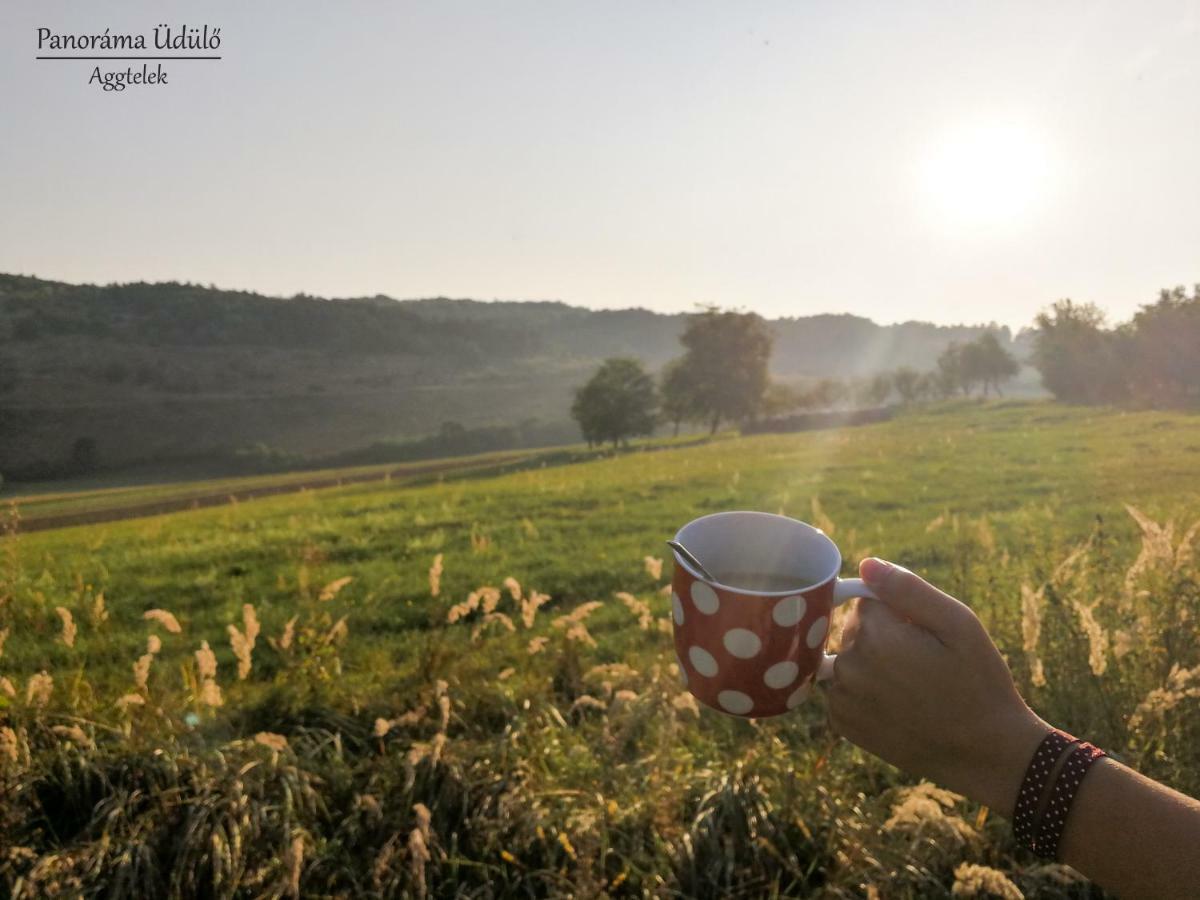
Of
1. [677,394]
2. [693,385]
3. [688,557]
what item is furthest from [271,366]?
[688,557]

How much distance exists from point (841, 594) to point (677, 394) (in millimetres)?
58741

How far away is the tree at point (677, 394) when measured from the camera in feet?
195

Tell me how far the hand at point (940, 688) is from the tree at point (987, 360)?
324ft

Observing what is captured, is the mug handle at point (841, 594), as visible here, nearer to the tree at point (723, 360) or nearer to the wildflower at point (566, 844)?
the wildflower at point (566, 844)

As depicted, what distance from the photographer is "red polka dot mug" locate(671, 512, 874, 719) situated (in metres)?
1.58

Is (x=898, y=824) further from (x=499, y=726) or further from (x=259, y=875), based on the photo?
(x=259, y=875)

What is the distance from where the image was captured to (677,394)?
2354 inches

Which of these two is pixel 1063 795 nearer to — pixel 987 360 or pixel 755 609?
pixel 755 609

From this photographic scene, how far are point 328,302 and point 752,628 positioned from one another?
10619cm

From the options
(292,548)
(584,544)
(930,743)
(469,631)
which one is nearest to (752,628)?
(930,743)

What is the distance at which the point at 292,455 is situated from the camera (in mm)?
46812

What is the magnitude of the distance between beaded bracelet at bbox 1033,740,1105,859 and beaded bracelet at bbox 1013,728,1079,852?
0.01 meters

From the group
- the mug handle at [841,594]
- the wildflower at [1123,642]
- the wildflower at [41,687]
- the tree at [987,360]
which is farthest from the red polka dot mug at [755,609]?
the tree at [987,360]

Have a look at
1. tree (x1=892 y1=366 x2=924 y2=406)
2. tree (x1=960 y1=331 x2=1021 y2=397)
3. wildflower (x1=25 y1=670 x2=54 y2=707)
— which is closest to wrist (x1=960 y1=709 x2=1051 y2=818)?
wildflower (x1=25 y1=670 x2=54 y2=707)
